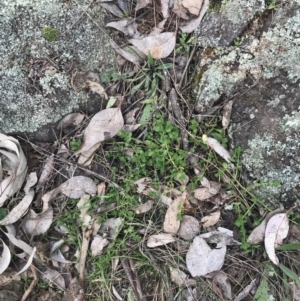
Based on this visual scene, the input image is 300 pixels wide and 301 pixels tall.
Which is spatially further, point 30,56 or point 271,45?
point 30,56

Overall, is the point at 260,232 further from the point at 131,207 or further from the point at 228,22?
the point at 228,22

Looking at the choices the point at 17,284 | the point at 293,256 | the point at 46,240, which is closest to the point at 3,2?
the point at 46,240

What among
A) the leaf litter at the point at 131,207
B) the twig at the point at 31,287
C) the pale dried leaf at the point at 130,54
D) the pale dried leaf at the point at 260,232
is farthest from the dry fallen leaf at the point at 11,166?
the pale dried leaf at the point at 260,232

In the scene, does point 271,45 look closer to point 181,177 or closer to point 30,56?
point 181,177

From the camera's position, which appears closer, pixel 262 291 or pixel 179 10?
pixel 262 291

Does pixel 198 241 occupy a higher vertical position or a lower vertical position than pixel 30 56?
lower

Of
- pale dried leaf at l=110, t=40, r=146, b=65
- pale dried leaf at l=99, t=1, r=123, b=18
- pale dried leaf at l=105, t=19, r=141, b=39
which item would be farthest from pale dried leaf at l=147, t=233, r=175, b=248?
pale dried leaf at l=99, t=1, r=123, b=18

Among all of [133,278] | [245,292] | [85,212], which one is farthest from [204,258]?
[85,212]
